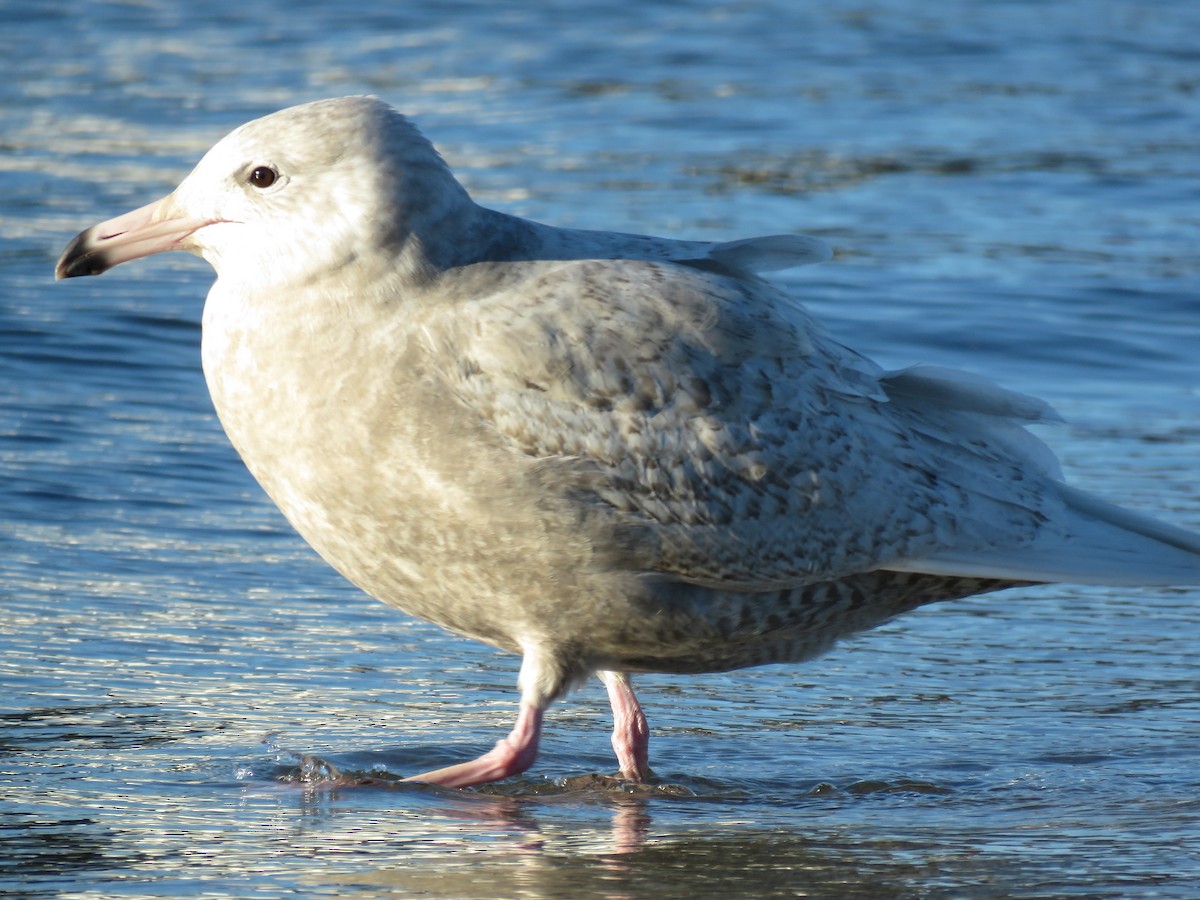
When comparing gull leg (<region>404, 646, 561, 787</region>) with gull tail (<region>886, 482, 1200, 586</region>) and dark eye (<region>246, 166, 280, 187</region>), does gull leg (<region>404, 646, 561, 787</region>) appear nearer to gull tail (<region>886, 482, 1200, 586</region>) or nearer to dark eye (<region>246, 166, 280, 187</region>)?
gull tail (<region>886, 482, 1200, 586</region>)

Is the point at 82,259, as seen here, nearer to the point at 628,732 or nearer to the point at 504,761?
the point at 504,761

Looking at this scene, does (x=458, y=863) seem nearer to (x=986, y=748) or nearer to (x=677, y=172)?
(x=986, y=748)

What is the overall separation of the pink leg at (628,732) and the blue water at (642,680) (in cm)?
10

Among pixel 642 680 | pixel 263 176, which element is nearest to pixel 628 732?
pixel 642 680

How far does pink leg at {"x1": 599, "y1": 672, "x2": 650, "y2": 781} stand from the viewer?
18.2ft

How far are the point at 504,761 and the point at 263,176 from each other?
159cm

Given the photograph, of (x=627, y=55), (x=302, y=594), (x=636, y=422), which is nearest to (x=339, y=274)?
(x=636, y=422)

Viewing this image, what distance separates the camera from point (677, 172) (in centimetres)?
1333

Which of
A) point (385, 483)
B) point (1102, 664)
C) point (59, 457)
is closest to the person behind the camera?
point (385, 483)

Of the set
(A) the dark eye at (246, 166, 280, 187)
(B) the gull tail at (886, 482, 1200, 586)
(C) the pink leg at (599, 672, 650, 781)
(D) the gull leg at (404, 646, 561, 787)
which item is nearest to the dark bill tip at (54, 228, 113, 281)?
(A) the dark eye at (246, 166, 280, 187)

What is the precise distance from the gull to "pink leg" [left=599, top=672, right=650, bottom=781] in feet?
0.04

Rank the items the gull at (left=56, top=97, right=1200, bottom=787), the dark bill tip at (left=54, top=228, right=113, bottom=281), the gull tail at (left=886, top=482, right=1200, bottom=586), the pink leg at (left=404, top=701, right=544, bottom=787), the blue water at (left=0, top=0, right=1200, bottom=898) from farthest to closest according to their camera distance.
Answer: the gull tail at (left=886, top=482, right=1200, bottom=586), the dark bill tip at (left=54, top=228, right=113, bottom=281), the pink leg at (left=404, top=701, right=544, bottom=787), the gull at (left=56, top=97, right=1200, bottom=787), the blue water at (left=0, top=0, right=1200, bottom=898)

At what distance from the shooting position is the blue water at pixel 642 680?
4.84 metres

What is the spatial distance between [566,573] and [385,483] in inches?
19.7
